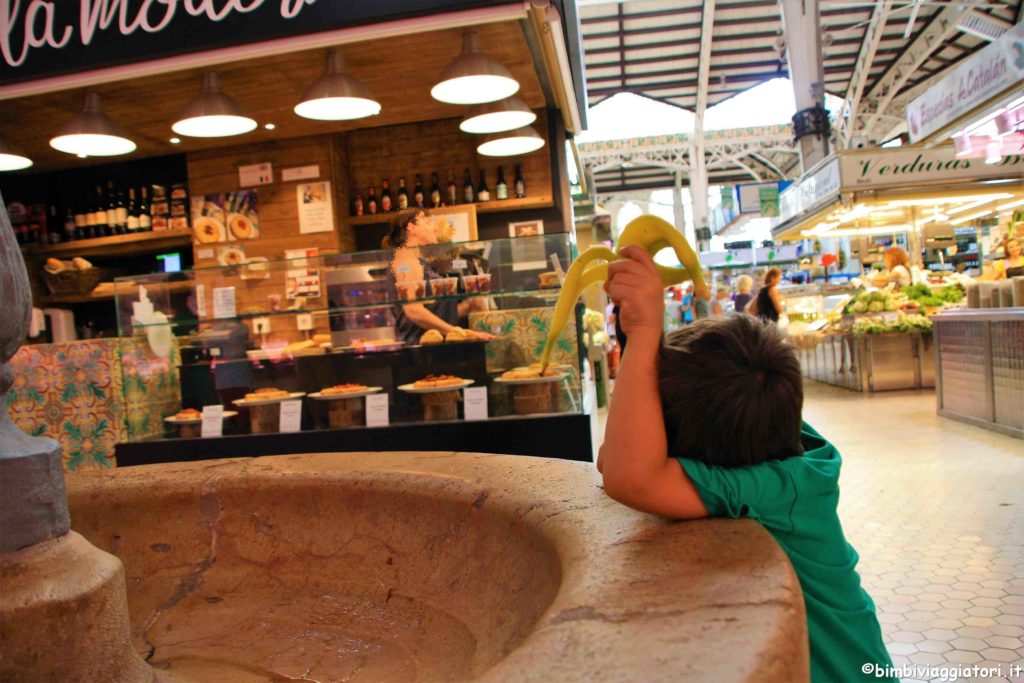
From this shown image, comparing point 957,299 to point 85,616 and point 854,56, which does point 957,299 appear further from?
point 854,56

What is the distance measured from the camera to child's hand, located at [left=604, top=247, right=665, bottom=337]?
43.3 inches

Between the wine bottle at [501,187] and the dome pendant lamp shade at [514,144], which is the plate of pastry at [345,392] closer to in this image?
the dome pendant lamp shade at [514,144]

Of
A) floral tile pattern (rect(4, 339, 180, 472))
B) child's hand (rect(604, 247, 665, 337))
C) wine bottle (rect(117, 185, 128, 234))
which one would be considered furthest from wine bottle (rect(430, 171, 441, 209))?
child's hand (rect(604, 247, 665, 337))

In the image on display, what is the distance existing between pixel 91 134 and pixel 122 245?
282cm

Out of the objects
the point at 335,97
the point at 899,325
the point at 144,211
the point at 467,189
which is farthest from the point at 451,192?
the point at 899,325

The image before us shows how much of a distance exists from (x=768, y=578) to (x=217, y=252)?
21.9 feet

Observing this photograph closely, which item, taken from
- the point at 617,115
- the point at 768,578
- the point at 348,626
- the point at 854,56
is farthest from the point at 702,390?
the point at 617,115

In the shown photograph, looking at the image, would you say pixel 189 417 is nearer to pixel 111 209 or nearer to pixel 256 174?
pixel 256 174

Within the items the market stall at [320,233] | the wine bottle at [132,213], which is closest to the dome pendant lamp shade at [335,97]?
the market stall at [320,233]

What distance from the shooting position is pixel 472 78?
3.88 m

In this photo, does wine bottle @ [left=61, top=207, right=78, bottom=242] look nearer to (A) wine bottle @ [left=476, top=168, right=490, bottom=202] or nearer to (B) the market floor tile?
(A) wine bottle @ [left=476, top=168, right=490, bottom=202]

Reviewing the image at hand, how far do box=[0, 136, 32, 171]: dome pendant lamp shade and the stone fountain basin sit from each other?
4330mm

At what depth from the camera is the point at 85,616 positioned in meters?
1.07

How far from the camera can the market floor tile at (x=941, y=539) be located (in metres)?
2.14
